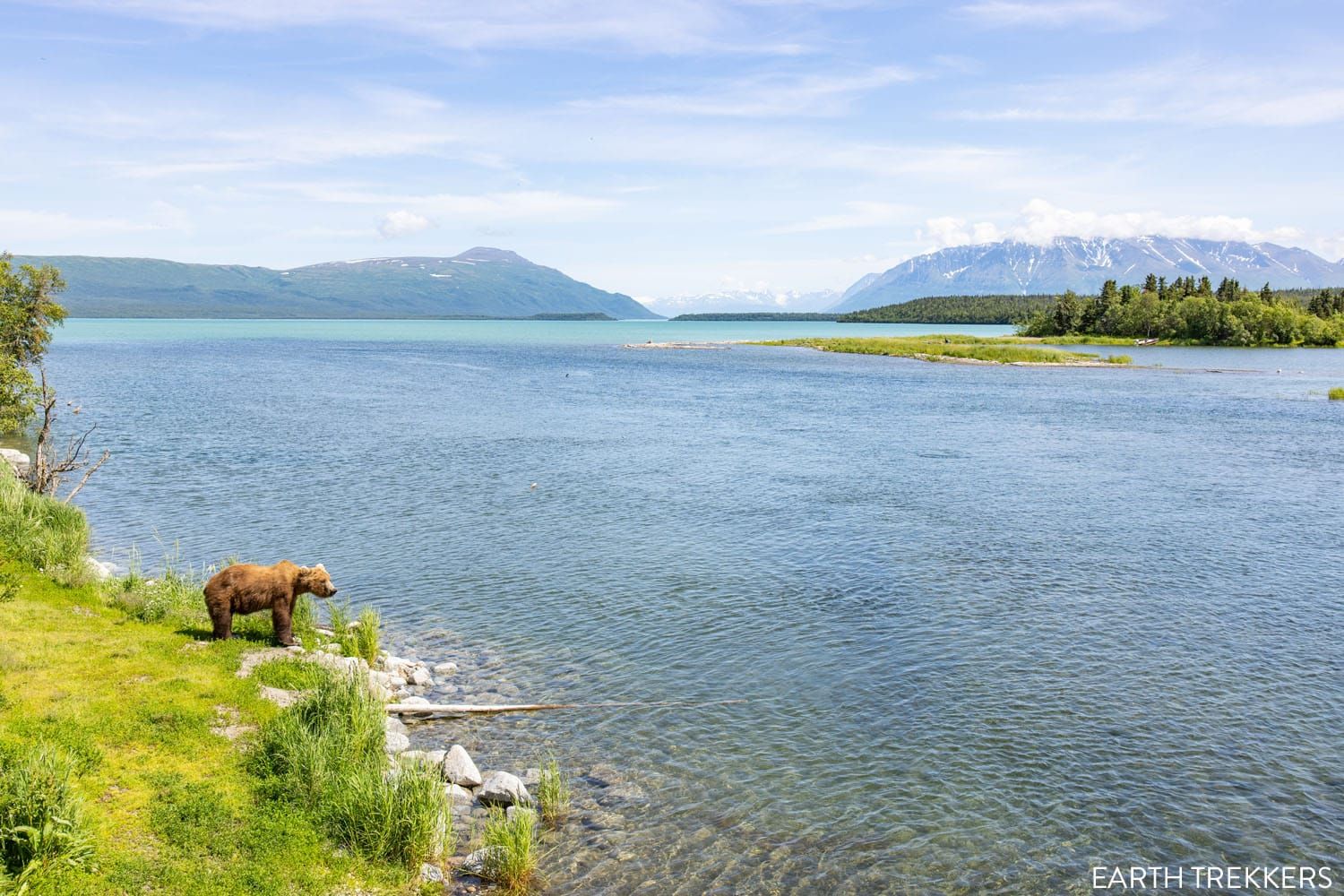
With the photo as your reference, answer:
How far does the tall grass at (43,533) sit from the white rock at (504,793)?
13.3m

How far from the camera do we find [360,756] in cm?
1514

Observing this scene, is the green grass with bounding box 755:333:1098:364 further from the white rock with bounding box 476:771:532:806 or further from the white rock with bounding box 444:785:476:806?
the white rock with bounding box 444:785:476:806

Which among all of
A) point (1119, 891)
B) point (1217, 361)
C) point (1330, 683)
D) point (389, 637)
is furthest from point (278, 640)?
point (1217, 361)

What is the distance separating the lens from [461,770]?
1573 centimetres

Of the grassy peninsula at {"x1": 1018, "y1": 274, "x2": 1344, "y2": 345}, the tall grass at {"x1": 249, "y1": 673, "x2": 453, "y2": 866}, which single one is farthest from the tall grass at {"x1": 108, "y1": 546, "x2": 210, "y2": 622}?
the grassy peninsula at {"x1": 1018, "y1": 274, "x2": 1344, "y2": 345}

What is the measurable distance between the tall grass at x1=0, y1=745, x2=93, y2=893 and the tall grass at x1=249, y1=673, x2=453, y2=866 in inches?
114

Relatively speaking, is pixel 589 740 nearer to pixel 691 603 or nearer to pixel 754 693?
pixel 754 693

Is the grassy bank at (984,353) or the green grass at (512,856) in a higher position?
the grassy bank at (984,353)

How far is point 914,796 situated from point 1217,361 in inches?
6039

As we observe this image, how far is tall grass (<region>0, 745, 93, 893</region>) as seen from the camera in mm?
10242

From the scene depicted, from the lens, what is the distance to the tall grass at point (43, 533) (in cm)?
2223

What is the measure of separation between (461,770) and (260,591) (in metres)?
6.88

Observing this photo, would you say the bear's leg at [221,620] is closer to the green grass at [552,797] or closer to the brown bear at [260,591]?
the brown bear at [260,591]

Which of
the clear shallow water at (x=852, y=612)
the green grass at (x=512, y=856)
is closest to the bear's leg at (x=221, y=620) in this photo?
the clear shallow water at (x=852, y=612)
